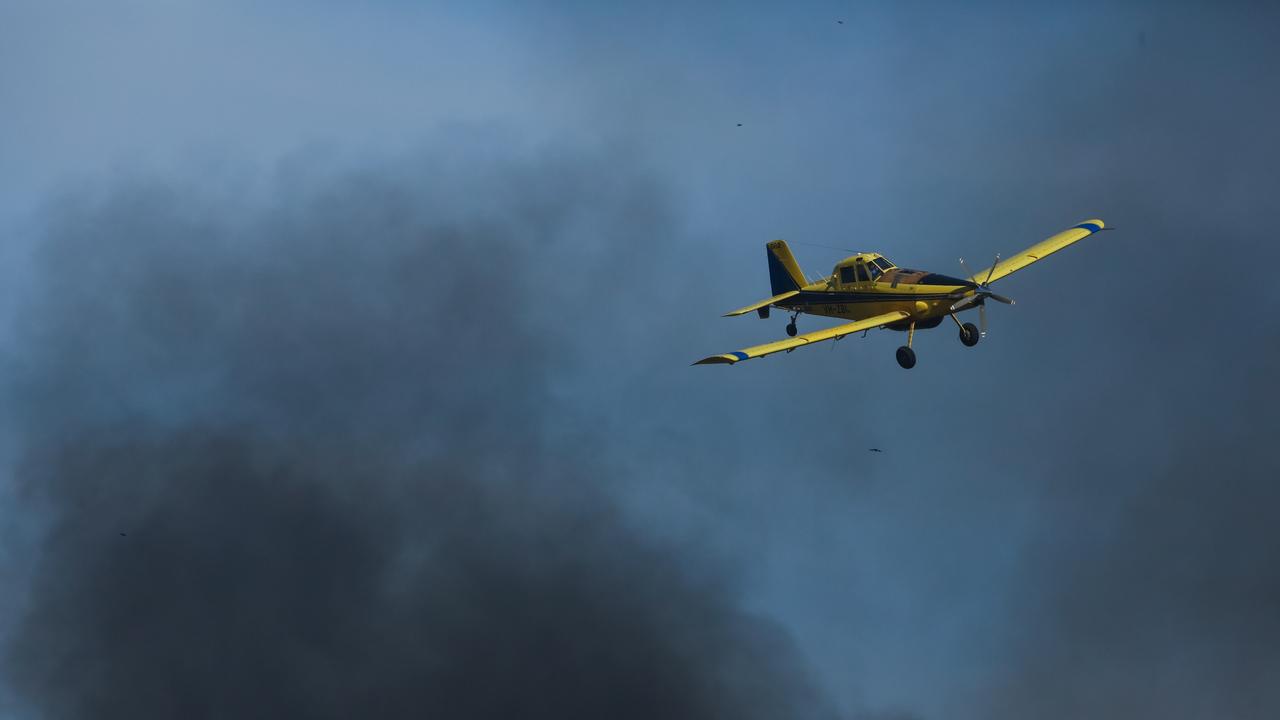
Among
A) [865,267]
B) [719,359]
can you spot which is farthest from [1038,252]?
[719,359]

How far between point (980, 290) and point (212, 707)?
131626 mm

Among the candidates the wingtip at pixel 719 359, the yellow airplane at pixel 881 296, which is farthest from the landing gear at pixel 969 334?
the wingtip at pixel 719 359

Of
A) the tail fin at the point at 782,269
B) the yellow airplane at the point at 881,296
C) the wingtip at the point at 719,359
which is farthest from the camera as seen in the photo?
the tail fin at the point at 782,269

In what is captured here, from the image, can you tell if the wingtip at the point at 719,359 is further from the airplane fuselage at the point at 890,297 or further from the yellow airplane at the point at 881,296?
the airplane fuselage at the point at 890,297

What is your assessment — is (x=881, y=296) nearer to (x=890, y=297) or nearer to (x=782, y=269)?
(x=890, y=297)

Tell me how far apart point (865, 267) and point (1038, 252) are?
581 inches

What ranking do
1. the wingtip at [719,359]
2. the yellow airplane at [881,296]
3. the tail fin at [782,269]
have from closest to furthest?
the wingtip at [719,359], the yellow airplane at [881,296], the tail fin at [782,269]

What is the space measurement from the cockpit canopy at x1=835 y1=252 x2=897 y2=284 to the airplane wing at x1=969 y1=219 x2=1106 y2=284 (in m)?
6.20

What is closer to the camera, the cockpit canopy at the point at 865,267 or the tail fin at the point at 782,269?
the cockpit canopy at the point at 865,267

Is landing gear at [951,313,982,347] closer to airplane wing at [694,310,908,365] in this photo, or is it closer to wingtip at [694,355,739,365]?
airplane wing at [694,310,908,365]

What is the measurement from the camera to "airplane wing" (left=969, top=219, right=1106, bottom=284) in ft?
338

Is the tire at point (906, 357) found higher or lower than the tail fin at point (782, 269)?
lower

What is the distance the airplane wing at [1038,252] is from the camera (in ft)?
338

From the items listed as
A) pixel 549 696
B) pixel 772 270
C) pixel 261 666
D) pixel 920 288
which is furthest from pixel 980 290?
pixel 261 666
